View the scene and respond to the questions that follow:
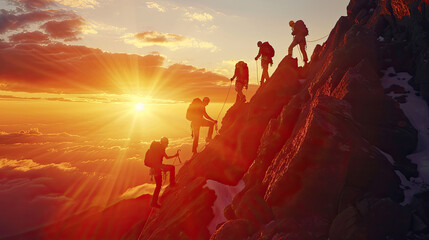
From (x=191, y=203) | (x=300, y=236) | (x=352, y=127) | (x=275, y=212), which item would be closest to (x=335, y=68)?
(x=352, y=127)

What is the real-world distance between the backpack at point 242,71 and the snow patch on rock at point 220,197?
1182cm

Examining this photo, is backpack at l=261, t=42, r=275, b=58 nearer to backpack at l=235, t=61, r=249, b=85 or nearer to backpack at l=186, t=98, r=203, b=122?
backpack at l=235, t=61, r=249, b=85

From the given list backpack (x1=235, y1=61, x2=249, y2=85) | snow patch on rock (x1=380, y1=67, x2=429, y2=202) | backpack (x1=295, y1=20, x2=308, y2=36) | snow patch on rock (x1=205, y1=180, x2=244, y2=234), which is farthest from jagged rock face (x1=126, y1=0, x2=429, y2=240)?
backpack (x1=235, y1=61, x2=249, y2=85)

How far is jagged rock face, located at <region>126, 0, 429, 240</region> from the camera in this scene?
9.10 metres

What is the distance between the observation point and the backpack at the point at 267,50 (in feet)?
85.5

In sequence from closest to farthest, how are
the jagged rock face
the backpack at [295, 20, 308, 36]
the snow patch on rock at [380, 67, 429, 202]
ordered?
the jagged rock face
the snow patch on rock at [380, 67, 429, 202]
the backpack at [295, 20, 308, 36]

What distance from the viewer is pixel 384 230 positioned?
782 centimetres

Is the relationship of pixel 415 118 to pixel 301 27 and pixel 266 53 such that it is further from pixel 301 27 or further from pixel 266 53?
pixel 301 27

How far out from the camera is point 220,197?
1638 cm

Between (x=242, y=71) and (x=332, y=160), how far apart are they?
1715cm

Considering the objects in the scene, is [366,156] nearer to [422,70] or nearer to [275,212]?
[275,212]

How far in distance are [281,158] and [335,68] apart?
24.7ft

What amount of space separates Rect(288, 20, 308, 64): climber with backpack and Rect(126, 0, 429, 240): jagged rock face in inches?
239

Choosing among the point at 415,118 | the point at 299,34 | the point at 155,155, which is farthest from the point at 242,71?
the point at 415,118
